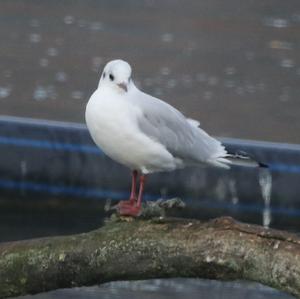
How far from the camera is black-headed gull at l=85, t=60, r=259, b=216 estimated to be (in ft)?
11.4

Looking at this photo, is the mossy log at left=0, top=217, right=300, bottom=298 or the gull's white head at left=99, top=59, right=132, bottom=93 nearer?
the mossy log at left=0, top=217, right=300, bottom=298

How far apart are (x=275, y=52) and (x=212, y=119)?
1.71 meters

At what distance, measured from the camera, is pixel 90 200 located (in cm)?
563

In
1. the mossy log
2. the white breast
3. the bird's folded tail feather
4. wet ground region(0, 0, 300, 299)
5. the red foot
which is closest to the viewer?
the mossy log

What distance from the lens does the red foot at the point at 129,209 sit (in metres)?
3.00

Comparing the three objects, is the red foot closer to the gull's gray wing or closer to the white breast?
the white breast

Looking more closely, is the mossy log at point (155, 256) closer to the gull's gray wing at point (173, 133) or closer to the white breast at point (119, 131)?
the white breast at point (119, 131)

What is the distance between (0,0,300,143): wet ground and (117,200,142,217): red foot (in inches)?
138

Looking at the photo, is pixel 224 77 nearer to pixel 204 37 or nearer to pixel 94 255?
pixel 204 37

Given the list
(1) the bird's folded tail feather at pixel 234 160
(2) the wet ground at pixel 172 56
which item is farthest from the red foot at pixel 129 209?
(2) the wet ground at pixel 172 56

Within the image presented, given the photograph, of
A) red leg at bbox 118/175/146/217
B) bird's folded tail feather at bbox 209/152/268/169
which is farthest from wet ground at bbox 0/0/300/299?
red leg at bbox 118/175/146/217

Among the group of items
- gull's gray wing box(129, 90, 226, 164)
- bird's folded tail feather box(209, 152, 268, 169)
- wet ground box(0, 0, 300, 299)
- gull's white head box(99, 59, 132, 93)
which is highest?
gull's white head box(99, 59, 132, 93)

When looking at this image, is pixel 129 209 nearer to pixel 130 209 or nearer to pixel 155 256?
pixel 130 209

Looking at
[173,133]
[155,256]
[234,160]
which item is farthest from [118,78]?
[155,256]
